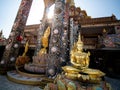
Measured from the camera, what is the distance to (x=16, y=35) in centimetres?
673

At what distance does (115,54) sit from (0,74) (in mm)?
10265

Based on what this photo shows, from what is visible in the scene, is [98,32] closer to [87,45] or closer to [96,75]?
[87,45]

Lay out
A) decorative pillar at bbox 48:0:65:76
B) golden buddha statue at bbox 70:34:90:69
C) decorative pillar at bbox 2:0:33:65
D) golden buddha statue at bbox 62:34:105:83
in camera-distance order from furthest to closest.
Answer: decorative pillar at bbox 2:0:33:65 → decorative pillar at bbox 48:0:65:76 → golden buddha statue at bbox 70:34:90:69 → golden buddha statue at bbox 62:34:105:83

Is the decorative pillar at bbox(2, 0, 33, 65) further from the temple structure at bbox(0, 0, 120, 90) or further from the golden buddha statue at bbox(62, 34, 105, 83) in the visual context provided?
the golden buddha statue at bbox(62, 34, 105, 83)

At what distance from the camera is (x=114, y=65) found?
10.0 metres

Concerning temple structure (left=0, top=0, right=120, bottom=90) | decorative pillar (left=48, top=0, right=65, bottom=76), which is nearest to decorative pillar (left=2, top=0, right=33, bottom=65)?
temple structure (left=0, top=0, right=120, bottom=90)

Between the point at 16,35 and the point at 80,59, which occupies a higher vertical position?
Result: the point at 16,35

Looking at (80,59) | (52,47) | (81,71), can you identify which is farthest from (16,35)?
(81,71)

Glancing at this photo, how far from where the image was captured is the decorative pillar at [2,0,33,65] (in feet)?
20.8

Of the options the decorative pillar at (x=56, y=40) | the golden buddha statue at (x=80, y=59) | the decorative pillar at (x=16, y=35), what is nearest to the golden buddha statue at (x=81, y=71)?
the golden buddha statue at (x=80, y=59)

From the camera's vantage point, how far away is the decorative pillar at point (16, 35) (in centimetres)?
635

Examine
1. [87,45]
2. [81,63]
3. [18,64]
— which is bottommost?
[18,64]

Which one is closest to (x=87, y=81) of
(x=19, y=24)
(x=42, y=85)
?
(x=42, y=85)

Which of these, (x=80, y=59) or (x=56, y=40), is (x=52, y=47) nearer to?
(x=56, y=40)
